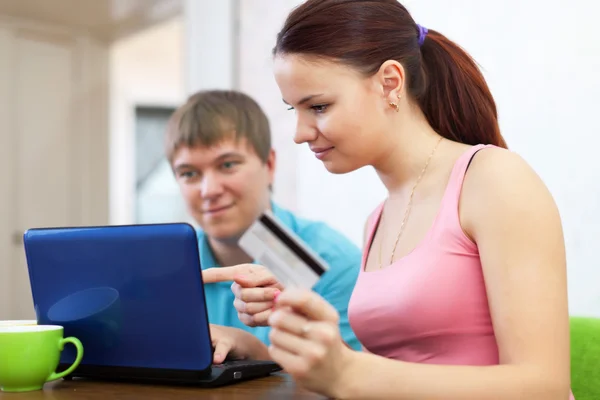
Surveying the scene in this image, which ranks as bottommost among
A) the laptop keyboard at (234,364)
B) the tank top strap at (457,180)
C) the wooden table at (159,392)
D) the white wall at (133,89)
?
the wooden table at (159,392)

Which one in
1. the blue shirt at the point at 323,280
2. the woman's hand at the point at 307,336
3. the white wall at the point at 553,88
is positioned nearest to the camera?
the woman's hand at the point at 307,336

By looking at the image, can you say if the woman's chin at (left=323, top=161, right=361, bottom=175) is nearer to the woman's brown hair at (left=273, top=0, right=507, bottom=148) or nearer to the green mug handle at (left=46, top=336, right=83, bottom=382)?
the woman's brown hair at (left=273, top=0, right=507, bottom=148)

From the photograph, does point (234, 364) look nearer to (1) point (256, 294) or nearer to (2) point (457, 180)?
(1) point (256, 294)

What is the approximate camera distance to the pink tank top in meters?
0.95

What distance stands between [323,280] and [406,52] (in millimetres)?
506

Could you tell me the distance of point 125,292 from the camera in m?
0.89

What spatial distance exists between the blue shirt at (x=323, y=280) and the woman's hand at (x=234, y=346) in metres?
0.22

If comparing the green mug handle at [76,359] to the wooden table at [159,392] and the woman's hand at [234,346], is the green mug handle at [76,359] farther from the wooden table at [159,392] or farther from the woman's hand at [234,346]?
the woman's hand at [234,346]

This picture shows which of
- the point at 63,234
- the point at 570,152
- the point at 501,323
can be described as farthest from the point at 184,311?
the point at 570,152

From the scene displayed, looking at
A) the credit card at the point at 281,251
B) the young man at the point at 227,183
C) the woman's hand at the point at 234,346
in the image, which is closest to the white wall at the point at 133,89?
the young man at the point at 227,183

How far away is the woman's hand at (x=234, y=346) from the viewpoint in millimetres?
1031

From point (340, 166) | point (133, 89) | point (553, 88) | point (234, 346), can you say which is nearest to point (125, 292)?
point (234, 346)

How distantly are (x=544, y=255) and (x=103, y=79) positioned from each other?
13.5 ft

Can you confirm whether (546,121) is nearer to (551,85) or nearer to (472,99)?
(551,85)
